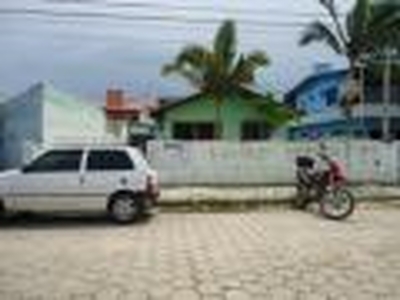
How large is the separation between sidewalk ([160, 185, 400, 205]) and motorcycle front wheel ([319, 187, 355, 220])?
3.07 meters

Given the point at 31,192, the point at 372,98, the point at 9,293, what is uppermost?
the point at 372,98

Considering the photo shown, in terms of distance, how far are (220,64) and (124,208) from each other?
19.0 metres

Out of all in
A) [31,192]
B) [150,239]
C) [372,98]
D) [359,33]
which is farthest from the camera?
[372,98]

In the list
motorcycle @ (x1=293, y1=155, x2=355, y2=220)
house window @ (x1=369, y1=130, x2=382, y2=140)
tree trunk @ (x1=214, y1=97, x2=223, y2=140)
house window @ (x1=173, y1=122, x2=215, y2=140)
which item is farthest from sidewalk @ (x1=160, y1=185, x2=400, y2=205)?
house window @ (x1=369, y1=130, x2=382, y2=140)

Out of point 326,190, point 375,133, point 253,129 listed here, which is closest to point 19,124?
point 253,129

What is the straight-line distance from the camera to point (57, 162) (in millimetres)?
17609

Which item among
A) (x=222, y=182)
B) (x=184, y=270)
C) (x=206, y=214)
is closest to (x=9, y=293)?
(x=184, y=270)

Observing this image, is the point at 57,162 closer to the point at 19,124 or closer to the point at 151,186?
the point at 151,186

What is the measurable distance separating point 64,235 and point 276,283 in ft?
19.9

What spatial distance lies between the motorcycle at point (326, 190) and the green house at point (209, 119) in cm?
1853

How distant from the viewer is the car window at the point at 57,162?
17.4 meters

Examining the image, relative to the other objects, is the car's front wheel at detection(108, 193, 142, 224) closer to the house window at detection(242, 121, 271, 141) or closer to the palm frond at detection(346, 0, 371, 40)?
the palm frond at detection(346, 0, 371, 40)

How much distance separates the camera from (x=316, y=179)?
65.1 ft

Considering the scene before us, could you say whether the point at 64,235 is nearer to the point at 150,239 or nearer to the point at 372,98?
the point at 150,239
